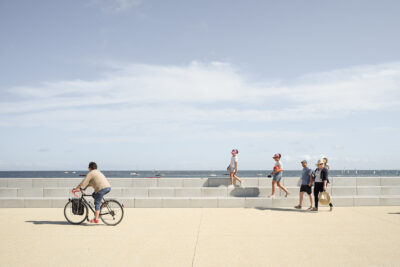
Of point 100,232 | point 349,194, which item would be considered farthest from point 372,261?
point 349,194

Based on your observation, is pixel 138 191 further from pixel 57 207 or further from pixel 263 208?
pixel 263 208

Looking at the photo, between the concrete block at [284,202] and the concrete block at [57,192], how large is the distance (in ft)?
26.1

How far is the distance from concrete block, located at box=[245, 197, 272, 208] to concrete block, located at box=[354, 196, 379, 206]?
323 cm

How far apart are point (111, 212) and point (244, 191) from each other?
20.6 feet

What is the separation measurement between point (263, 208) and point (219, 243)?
580 centimetres

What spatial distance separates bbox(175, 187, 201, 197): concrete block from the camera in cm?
1402

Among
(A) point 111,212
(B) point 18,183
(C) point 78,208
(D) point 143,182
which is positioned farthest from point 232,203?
(B) point 18,183

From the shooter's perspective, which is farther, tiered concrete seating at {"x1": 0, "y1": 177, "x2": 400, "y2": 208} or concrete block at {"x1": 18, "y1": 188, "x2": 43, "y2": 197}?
concrete block at {"x1": 18, "y1": 188, "x2": 43, "y2": 197}

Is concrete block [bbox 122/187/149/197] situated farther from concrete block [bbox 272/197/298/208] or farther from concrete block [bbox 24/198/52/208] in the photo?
concrete block [bbox 272/197/298/208]

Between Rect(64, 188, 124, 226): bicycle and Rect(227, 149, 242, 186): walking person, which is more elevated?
Rect(227, 149, 242, 186): walking person

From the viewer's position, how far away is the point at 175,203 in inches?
501

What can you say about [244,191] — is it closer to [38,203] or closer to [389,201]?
[389,201]

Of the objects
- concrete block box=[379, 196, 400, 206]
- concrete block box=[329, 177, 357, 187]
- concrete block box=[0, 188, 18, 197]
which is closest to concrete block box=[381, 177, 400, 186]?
concrete block box=[329, 177, 357, 187]

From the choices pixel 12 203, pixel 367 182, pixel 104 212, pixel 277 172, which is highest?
pixel 277 172
